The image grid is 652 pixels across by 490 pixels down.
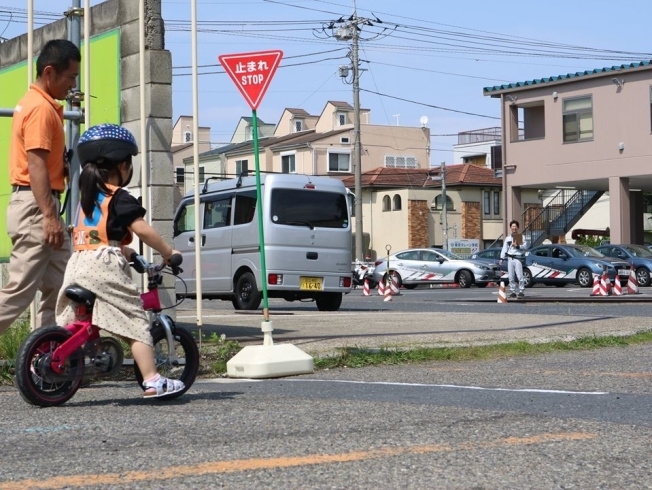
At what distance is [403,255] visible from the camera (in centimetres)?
3919

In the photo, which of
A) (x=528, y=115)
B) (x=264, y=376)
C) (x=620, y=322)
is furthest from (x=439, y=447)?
(x=528, y=115)

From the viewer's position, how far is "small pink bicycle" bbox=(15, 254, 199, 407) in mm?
6242

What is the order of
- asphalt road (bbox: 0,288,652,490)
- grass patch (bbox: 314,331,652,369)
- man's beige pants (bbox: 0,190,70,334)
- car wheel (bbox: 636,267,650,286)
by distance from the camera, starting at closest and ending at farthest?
asphalt road (bbox: 0,288,652,490) < man's beige pants (bbox: 0,190,70,334) < grass patch (bbox: 314,331,652,369) < car wheel (bbox: 636,267,650,286)

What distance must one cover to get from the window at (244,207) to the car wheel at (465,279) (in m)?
18.5

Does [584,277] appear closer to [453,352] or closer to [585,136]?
[585,136]

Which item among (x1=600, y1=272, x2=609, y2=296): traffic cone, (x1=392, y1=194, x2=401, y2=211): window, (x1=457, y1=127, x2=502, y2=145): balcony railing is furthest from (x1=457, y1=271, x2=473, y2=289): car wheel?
(x1=457, y1=127, x2=502, y2=145): balcony railing

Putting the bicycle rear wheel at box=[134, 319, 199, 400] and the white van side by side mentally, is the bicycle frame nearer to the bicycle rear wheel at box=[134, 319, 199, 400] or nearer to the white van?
the bicycle rear wheel at box=[134, 319, 199, 400]

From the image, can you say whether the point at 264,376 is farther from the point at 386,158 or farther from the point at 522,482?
the point at 386,158

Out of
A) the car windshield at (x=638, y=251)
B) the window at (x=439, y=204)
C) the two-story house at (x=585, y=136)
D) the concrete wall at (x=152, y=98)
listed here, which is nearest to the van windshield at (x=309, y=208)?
the concrete wall at (x=152, y=98)

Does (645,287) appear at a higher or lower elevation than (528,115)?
lower

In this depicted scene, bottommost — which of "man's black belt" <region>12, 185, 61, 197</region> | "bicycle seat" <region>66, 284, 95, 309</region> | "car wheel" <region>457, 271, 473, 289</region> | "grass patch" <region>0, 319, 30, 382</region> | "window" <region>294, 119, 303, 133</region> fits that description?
"car wheel" <region>457, 271, 473, 289</region>

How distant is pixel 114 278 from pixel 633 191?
43.8 m

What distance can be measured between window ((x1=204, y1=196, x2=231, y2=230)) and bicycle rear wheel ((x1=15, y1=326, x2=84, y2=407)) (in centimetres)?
1439

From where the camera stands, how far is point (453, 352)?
10164 mm
